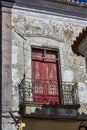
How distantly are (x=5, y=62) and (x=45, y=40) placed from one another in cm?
187

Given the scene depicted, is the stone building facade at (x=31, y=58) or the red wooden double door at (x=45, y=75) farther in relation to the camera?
the red wooden double door at (x=45, y=75)

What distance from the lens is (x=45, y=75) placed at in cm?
1409

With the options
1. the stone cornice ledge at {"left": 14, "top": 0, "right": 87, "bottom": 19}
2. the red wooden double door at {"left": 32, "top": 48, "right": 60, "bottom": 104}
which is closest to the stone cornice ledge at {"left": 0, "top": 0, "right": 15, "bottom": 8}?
the stone cornice ledge at {"left": 14, "top": 0, "right": 87, "bottom": 19}

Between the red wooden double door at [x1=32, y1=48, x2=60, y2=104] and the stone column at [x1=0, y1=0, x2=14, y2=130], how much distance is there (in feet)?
3.30

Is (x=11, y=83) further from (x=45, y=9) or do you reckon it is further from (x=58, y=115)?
(x=45, y=9)

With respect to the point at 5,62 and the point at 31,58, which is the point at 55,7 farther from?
the point at 5,62

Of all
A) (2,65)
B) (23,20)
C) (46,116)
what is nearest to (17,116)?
(46,116)

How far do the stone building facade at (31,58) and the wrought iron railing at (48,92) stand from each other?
34 mm

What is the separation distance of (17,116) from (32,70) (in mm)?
1922

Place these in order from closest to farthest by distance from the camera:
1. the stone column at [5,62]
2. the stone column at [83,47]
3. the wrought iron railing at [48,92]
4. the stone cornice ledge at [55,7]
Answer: the stone column at [83,47]
the stone column at [5,62]
the wrought iron railing at [48,92]
the stone cornice ledge at [55,7]

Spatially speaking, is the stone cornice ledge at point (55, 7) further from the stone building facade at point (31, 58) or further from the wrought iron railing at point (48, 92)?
the wrought iron railing at point (48, 92)

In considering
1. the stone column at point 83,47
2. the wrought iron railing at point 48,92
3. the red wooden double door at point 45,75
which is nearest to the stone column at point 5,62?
Result: the wrought iron railing at point 48,92

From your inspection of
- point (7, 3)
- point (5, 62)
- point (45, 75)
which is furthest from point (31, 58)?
point (7, 3)

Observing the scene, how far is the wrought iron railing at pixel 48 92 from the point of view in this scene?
524 inches
